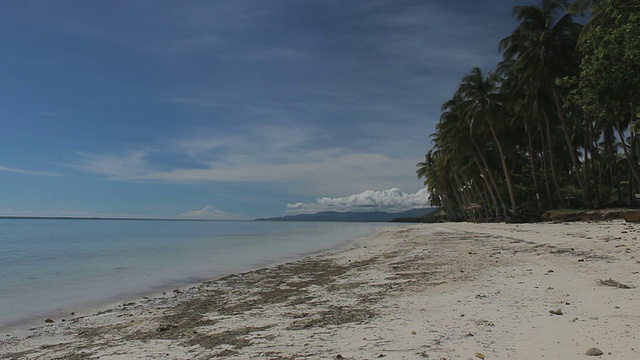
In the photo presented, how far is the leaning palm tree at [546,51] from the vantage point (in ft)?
95.0

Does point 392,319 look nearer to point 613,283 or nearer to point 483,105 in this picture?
point 613,283

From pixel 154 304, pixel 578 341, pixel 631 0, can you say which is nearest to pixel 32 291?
pixel 154 304

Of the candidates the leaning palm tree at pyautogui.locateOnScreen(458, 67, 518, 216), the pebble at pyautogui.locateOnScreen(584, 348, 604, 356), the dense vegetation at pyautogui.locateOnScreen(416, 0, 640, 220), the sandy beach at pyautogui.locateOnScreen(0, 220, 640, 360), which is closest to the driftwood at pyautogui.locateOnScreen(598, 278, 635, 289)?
the sandy beach at pyautogui.locateOnScreen(0, 220, 640, 360)

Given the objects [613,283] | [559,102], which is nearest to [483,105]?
[559,102]

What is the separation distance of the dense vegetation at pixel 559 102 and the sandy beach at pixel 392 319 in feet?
17.1

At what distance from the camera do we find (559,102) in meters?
29.4

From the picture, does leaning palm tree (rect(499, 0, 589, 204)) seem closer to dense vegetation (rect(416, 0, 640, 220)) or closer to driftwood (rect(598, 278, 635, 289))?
dense vegetation (rect(416, 0, 640, 220))

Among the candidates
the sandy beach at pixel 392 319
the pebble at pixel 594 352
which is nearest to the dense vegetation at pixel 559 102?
the sandy beach at pixel 392 319

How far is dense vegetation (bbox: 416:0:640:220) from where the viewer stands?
11883 mm

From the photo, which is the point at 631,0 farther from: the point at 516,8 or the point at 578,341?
the point at 516,8

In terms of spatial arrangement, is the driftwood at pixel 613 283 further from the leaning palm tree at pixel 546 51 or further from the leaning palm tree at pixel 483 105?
the leaning palm tree at pixel 483 105

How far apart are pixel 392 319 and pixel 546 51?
97.6 ft

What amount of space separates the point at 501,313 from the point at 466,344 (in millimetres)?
1448

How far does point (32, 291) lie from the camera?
1158 centimetres
